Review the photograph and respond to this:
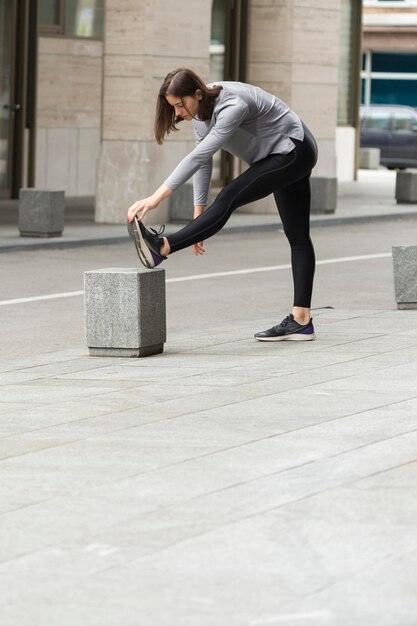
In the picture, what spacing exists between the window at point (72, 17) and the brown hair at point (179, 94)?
57.7ft

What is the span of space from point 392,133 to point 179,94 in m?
34.3

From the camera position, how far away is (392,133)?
4228 cm

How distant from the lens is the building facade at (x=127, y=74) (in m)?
20.7

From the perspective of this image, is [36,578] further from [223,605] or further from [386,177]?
[386,177]

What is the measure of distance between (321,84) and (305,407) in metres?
18.7

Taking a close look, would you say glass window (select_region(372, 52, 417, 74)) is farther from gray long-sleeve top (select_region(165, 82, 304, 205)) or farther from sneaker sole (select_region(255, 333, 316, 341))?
gray long-sleeve top (select_region(165, 82, 304, 205))

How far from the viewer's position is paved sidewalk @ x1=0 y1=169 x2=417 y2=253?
1806cm

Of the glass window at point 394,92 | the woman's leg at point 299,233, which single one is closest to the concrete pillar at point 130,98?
→ the woman's leg at point 299,233

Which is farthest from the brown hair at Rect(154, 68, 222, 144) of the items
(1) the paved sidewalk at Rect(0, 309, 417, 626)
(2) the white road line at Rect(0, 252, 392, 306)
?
(2) the white road line at Rect(0, 252, 392, 306)

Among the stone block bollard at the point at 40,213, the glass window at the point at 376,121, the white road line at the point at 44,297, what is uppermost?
the glass window at the point at 376,121

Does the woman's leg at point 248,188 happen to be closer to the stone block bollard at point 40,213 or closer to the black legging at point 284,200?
the black legging at point 284,200

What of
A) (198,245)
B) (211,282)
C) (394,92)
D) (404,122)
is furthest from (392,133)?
(198,245)

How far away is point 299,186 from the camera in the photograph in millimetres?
9133

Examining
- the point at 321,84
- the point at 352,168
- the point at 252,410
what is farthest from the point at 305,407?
the point at 352,168
